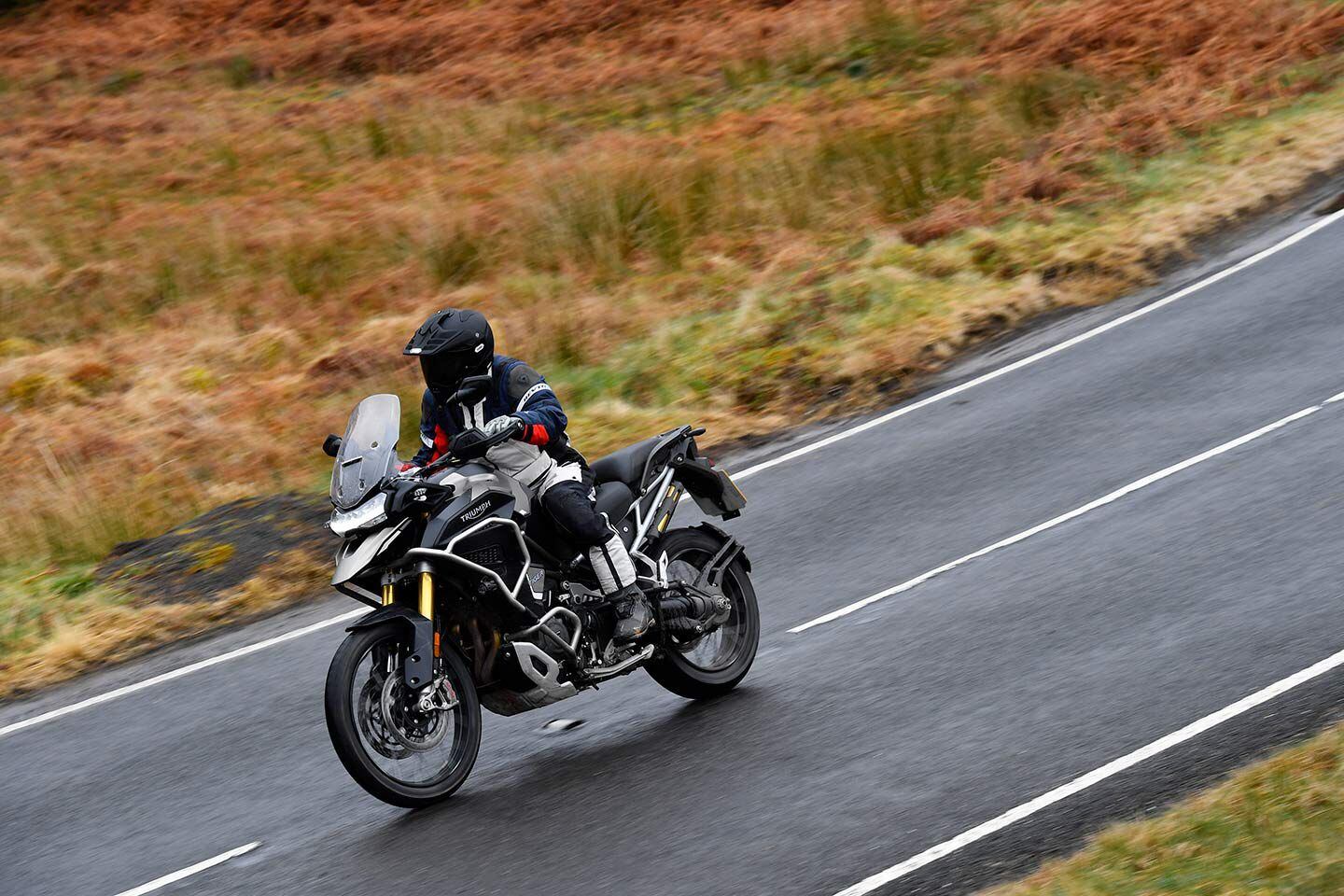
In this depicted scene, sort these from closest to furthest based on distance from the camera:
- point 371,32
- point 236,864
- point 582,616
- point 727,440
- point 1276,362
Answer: point 236,864, point 582,616, point 1276,362, point 727,440, point 371,32

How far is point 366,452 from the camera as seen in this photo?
651cm

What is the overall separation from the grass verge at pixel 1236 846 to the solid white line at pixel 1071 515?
128 inches

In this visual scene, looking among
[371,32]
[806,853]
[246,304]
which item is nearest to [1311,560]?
[806,853]

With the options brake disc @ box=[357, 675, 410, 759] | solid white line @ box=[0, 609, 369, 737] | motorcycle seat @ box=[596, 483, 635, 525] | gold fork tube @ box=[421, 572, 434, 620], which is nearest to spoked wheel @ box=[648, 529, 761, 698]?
motorcycle seat @ box=[596, 483, 635, 525]

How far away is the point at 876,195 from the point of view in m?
17.7

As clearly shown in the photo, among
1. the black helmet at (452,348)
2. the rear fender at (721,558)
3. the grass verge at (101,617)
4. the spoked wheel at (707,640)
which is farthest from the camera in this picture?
the grass verge at (101,617)

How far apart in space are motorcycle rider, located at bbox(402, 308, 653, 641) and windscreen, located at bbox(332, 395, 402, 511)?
239mm

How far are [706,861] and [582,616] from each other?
1.57 metres

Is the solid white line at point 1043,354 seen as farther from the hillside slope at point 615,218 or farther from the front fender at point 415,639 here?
the front fender at point 415,639

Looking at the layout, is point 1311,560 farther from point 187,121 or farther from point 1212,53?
point 187,121

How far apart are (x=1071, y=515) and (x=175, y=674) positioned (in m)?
5.66

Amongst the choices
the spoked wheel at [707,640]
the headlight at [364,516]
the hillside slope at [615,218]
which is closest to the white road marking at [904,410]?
the hillside slope at [615,218]

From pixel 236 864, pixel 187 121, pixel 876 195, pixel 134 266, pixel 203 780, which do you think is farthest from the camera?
pixel 187 121

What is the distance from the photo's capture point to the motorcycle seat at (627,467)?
25.1 ft
